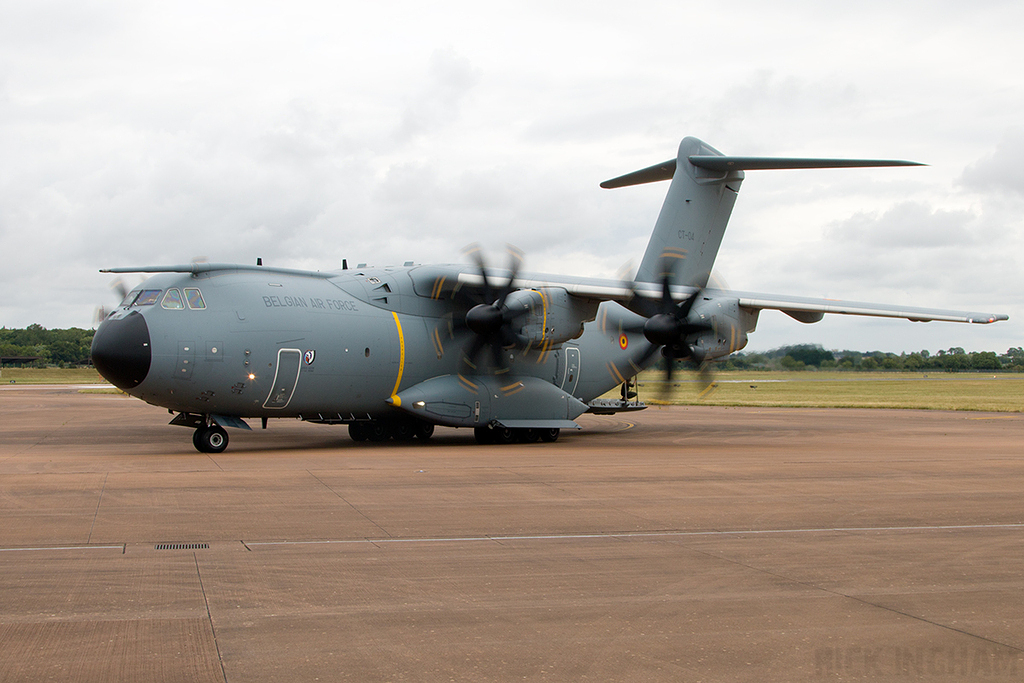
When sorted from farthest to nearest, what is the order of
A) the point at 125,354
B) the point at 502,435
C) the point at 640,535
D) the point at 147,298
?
the point at 502,435 < the point at 147,298 < the point at 125,354 < the point at 640,535

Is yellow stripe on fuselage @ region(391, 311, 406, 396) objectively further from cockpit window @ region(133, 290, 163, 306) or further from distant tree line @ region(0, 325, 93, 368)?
distant tree line @ region(0, 325, 93, 368)

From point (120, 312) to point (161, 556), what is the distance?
38.7 ft

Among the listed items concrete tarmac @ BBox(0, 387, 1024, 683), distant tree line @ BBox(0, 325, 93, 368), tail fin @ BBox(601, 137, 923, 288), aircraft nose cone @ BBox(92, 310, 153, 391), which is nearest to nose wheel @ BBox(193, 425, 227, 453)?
aircraft nose cone @ BBox(92, 310, 153, 391)

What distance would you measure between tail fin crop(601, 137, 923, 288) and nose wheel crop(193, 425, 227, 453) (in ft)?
42.6

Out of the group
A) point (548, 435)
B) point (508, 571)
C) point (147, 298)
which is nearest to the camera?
point (508, 571)

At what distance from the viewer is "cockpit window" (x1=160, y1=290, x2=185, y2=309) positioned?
1909cm

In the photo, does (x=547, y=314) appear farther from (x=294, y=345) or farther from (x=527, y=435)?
(x=294, y=345)

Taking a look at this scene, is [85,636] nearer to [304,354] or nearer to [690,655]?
[690,655]

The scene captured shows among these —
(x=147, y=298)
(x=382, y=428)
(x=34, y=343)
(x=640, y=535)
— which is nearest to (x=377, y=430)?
(x=382, y=428)

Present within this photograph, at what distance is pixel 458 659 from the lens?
5.70 meters

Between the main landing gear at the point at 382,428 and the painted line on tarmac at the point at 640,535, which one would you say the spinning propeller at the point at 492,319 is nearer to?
the main landing gear at the point at 382,428

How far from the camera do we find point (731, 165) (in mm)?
25406

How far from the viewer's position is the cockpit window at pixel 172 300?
19094 millimetres

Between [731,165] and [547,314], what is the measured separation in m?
7.33
